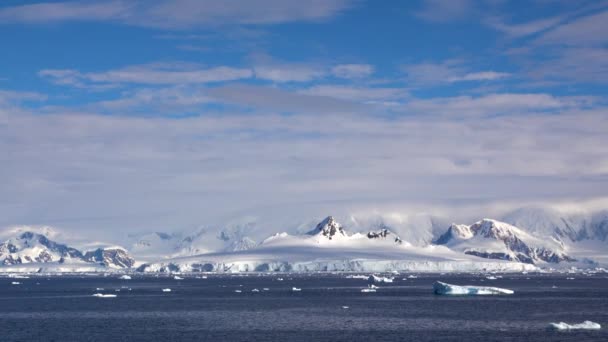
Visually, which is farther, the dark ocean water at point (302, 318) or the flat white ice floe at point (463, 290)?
the flat white ice floe at point (463, 290)

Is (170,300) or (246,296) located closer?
(170,300)

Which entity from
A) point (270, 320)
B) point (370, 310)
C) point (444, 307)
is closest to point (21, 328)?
point (270, 320)

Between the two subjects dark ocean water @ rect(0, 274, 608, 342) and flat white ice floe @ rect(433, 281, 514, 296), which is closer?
dark ocean water @ rect(0, 274, 608, 342)

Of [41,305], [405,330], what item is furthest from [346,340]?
[41,305]

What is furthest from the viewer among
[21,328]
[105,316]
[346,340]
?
[105,316]

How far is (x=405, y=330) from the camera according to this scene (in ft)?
252

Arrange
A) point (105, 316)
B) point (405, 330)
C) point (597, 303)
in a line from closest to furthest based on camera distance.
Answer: point (405, 330) < point (105, 316) < point (597, 303)

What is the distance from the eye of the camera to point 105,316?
94.8 metres

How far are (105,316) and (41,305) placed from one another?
84.9 ft

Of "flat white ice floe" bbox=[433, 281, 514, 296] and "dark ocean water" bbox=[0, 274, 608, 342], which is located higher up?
"flat white ice floe" bbox=[433, 281, 514, 296]

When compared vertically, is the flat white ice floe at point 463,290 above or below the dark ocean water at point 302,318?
above

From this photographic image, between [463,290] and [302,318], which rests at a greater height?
[463,290]

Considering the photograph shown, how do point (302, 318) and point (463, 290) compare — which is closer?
point (302, 318)

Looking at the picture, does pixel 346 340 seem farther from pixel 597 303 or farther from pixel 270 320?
pixel 597 303
